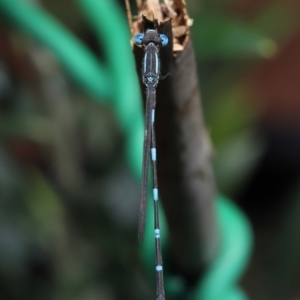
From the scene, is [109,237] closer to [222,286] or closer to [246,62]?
[246,62]

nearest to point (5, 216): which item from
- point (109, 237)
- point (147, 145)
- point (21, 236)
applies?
point (21, 236)

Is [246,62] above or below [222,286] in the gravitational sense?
above

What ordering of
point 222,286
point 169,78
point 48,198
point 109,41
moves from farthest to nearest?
point 48,198 < point 109,41 < point 222,286 < point 169,78

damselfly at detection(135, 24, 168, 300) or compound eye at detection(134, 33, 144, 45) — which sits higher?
compound eye at detection(134, 33, 144, 45)

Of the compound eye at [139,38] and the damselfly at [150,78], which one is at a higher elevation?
the compound eye at [139,38]

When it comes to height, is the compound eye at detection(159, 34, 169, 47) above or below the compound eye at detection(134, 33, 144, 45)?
below

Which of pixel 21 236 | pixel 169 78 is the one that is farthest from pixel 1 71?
pixel 169 78

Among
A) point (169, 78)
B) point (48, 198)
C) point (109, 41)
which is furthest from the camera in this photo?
point (48, 198)

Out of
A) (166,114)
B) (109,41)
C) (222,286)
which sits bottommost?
(222,286)

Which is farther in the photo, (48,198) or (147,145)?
(48,198)

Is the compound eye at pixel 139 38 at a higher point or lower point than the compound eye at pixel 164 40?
higher
